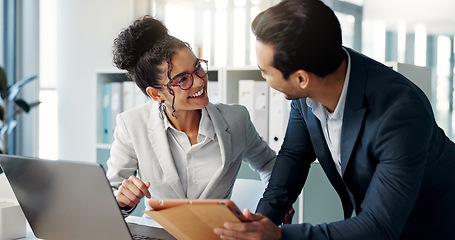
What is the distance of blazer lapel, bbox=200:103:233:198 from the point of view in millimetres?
1712

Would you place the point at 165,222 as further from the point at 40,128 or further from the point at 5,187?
the point at 40,128

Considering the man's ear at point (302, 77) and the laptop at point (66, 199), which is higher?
the man's ear at point (302, 77)

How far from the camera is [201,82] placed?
1613 mm

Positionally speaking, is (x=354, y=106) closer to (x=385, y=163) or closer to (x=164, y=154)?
(x=385, y=163)

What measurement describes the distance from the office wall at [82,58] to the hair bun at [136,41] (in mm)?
2473

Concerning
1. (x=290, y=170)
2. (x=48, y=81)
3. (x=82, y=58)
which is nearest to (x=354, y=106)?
(x=290, y=170)

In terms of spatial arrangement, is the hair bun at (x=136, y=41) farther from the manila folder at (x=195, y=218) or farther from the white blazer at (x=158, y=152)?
the manila folder at (x=195, y=218)

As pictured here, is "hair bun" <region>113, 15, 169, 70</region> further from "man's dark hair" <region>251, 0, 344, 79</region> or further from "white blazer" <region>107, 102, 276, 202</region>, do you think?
"man's dark hair" <region>251, 0, 344, 79</region>

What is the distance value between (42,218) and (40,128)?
11.0 feet

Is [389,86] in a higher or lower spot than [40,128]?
higher

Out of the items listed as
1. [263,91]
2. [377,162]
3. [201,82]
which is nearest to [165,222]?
[377,162]

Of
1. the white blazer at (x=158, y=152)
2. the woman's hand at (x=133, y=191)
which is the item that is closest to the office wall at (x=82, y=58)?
the white blazer at (x=158, y=152)

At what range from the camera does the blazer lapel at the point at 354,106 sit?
1167mm

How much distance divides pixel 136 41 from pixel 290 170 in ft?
2.15
